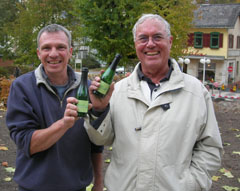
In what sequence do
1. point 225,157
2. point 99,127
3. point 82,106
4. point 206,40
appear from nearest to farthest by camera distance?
point 82,106 → point 99,127 → point 225,157 → point 206,40

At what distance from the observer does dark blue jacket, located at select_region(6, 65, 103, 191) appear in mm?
2406

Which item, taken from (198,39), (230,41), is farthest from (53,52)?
(230,41)

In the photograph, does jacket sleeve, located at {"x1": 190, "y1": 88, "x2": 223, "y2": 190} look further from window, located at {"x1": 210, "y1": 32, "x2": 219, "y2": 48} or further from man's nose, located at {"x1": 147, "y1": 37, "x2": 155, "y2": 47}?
window, located at {"x1": 210, "y1": 32, "x2": 219, "y2": 48}

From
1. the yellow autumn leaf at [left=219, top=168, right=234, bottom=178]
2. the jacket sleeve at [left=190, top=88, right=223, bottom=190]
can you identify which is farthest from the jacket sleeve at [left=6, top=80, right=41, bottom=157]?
the yellow autumn leaf at [left=219, top=168, right=234, bottom=178]

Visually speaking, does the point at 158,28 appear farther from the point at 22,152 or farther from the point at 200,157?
the point at 22,152

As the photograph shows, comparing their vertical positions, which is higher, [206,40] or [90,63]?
[206,40]

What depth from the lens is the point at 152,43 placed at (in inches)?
96.3

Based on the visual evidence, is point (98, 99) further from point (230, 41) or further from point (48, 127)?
point (230, 41)

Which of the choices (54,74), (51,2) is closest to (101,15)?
(51,2)

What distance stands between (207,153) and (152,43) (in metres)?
1.04

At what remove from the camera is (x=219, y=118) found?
11219mm

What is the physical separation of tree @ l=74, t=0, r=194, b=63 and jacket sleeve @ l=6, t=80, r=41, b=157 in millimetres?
10167

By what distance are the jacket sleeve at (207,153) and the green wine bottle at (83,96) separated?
99 centimetres

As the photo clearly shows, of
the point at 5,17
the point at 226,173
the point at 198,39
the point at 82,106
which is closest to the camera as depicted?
the point at 82,106
